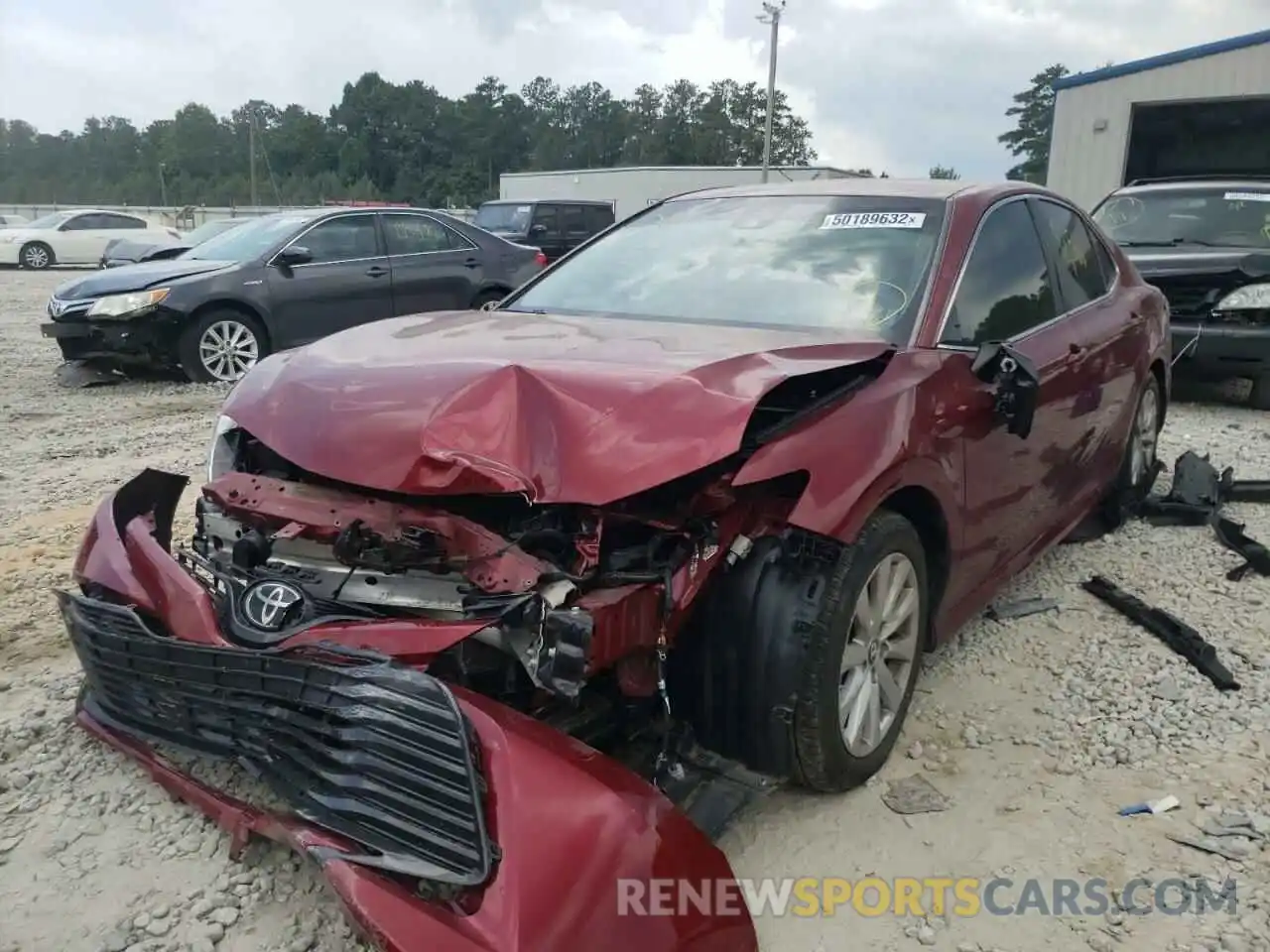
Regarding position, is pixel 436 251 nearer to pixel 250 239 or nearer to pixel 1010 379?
pixel 250 239

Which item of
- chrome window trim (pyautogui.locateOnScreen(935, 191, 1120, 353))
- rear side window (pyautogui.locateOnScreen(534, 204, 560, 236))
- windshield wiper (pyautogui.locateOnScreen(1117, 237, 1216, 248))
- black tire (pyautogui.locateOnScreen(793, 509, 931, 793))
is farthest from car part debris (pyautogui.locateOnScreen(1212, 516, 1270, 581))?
rear side window (pyautogui.locateOnScreen(534, 204, 560, 236))

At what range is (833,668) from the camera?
2469 mm

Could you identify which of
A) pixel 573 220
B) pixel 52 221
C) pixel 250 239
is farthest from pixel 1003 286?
pixel 52 221

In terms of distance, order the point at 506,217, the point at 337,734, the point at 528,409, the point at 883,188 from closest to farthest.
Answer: the point at 337,734 → the point at 528,409 → the point at 883,188 → the point at 506,217

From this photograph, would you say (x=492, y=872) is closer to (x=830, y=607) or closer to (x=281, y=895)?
(x=281, y=895)

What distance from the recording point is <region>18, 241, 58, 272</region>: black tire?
22.4 meters

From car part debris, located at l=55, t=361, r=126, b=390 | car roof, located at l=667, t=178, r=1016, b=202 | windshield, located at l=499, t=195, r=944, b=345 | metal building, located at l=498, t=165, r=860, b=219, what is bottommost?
car part debris, located at l=55, t=361, r=126, b=390

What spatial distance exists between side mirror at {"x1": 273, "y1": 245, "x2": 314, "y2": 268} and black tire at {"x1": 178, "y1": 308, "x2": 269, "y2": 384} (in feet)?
1.92

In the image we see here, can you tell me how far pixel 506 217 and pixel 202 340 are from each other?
10.2 metres

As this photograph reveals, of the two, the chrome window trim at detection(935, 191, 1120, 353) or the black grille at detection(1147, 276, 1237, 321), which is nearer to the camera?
the chrome window trim at detection(935, 191, 1120, 353)

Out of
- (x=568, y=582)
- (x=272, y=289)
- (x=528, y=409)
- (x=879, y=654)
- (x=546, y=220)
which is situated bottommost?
(x=879, y=654)

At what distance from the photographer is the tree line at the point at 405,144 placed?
73.2 meters

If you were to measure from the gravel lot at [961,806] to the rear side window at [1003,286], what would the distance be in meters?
1.19

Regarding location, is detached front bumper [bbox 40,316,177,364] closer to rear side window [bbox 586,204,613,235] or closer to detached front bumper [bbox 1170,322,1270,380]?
detached front bumper [bbox 1170,322,1270,380]
